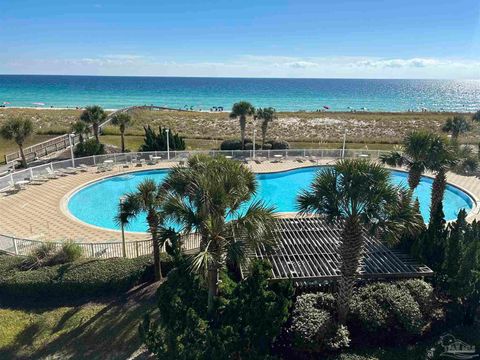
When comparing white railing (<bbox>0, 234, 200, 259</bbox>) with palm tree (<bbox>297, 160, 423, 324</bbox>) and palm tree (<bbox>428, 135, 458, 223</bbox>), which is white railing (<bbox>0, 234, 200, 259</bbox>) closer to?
palm tree (<bbox>297, 160, 423, 324</bbox>)

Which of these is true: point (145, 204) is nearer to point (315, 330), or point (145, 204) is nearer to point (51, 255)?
point (51, 255)

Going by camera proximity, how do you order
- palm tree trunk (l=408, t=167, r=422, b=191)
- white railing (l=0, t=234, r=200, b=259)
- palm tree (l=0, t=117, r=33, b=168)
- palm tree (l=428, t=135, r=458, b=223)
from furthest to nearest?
palm tree (l=0, t=117, r=33, b=168)
palm tree trunk (l=408, t=167, r=422, b=191)
palm tree (l=428, t=135, r=458, b=223)
white railing (l=0, t=234, r=200, b=259)

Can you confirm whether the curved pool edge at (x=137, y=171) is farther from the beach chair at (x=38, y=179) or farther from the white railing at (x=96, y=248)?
the beach chair at (x=38, y=179)

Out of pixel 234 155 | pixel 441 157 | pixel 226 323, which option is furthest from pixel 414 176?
pixel 234 155

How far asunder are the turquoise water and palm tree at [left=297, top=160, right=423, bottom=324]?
Answer: 8898 mm

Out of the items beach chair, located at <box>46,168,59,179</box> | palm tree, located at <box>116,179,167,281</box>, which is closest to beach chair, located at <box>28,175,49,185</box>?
beach chair, located at <box>46,168,59,179</box>

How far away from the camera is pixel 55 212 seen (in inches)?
713

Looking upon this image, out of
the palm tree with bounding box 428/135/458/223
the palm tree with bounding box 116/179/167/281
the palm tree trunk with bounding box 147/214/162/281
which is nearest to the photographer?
the palm tree with bounding box 116/179/167/281

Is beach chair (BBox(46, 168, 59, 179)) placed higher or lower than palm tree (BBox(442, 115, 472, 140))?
lower

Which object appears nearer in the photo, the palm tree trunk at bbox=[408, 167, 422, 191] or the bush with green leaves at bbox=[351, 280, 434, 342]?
the bush with green leaves at bbox=[351, 280, 434, 342]

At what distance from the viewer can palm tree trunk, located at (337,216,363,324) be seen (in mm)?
8337

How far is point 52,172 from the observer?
23.4 meters

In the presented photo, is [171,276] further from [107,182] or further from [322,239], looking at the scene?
[107,182]

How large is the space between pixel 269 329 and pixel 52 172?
20.4m
